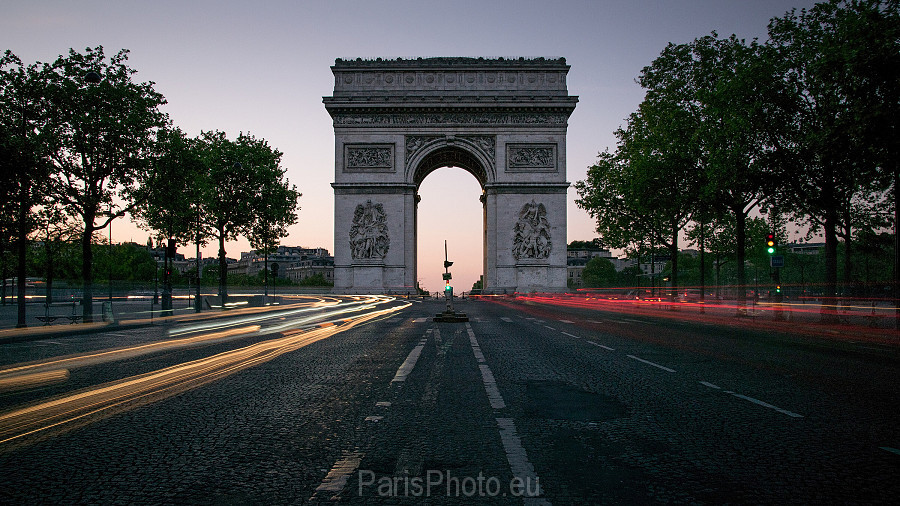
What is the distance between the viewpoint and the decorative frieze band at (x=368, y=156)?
51281 mm

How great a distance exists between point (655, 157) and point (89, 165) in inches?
1062

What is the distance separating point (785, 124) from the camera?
24703 millimetres

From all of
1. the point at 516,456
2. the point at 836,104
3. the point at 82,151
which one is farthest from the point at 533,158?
the point at 516,456

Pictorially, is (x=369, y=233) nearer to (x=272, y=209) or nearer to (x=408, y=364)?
(x=272, y=209)

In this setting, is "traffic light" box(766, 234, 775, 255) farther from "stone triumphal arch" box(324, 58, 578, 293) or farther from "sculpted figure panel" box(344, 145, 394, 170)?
"sculpted figure panel" box(344, 145, 394, 170)

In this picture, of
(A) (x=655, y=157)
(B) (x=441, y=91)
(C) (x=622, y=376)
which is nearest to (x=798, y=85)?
(A) (x=655, y=157)

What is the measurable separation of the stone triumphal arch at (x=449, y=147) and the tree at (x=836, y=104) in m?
23.3

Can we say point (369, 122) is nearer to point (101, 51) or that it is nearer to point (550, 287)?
point (550, 287)

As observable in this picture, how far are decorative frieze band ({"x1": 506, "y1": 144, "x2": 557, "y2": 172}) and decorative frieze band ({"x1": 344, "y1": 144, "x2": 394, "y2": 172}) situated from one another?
1026cm

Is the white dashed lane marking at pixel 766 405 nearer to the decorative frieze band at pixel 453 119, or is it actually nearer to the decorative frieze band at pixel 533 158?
the decorative frieze band at pixel 533 158

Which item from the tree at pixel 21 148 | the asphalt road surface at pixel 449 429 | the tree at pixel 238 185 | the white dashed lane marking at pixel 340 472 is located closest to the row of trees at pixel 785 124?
the asphalt road surface at pixel 449 429

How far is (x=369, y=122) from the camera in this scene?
169ft

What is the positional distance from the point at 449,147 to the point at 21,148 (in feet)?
120

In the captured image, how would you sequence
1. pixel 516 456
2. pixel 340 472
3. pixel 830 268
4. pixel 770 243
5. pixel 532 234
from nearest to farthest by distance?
1. pixel 340 472
2. pixel 516 456
3. pixel 770 243
4. pixel 830 268
5. pixel 532 234
